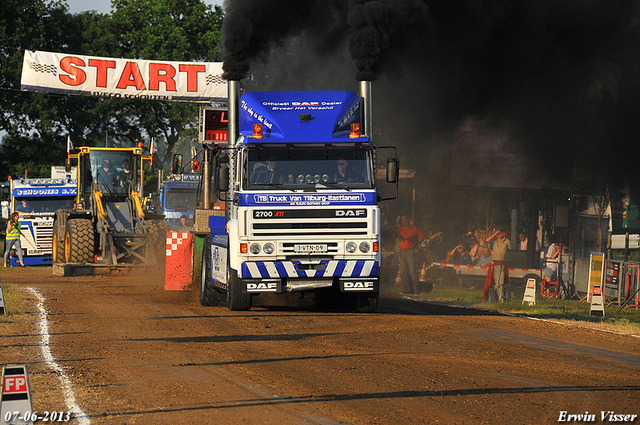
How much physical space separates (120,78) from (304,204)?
50.0ft

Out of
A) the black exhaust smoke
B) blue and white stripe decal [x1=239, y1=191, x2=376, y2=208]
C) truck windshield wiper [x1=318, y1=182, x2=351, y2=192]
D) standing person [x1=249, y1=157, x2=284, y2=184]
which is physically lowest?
blue and white stripe decal [x1=239, y1=191, x2=376, y2=208]

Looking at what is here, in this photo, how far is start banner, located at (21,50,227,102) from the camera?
24.9 meters

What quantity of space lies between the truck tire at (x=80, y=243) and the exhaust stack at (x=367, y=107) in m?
11.7

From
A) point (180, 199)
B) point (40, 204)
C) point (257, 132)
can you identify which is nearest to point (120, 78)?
point (180, 199)

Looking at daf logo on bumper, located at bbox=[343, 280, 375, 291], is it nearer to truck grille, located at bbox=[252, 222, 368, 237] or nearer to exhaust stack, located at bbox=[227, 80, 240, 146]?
truck grille, located at bbox=[252, 222, 368, 237]

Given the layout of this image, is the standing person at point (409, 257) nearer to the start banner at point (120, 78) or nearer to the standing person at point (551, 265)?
the standing person at point (551, 265)

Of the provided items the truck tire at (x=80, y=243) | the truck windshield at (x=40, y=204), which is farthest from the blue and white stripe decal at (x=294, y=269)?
the truck windshield at (x=40, y=204)

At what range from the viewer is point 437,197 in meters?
30.5

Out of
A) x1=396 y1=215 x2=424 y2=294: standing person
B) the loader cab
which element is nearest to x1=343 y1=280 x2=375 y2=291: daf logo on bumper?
x1=396 y1=215 x2=424 y2=294: standing person

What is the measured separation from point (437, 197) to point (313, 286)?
18.6 metres

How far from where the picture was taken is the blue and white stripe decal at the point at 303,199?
484 inches

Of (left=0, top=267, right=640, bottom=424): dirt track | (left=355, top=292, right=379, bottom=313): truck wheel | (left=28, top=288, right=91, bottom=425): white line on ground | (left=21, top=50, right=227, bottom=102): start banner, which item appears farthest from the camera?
(left=21, top=50, right=227, bottom=102): start banner

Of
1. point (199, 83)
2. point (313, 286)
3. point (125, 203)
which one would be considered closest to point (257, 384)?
point (313, 286)

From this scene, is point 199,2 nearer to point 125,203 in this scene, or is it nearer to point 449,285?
point 125,203
